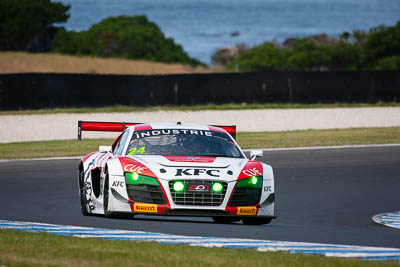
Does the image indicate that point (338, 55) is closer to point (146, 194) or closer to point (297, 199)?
point (297, 199)

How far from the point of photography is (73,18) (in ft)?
632

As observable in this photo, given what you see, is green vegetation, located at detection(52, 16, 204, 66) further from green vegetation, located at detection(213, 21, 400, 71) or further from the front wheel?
the front wheel

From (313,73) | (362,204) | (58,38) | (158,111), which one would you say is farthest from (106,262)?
(58,38)

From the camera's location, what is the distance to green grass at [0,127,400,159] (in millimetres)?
20016

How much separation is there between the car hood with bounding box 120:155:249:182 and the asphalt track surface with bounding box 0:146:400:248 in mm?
605

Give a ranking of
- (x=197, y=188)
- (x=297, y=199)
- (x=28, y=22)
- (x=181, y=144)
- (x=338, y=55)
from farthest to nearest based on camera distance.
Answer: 1. (x=338, y=55)
2. (x=28, y=22)
3. (x=297, y=199)
4. (x=181, y=144)
5. (x=197, y=188)

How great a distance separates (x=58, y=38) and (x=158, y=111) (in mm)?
40138

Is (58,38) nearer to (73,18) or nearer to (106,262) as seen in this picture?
(106,262)

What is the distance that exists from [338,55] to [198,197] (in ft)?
199

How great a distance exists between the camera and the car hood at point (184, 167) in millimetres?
8773

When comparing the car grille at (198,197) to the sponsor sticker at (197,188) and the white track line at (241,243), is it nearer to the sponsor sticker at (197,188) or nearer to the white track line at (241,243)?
the sponsor sticker at (197,188)

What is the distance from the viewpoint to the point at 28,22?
64000mm

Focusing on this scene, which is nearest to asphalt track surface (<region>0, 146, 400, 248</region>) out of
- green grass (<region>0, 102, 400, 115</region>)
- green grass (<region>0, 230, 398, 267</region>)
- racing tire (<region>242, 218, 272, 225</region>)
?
racing tire (<region>242, 218, 272, 225</region>)

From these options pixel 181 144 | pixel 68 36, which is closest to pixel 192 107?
pixel 181 144
